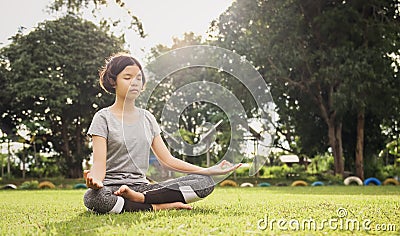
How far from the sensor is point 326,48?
1464 cm

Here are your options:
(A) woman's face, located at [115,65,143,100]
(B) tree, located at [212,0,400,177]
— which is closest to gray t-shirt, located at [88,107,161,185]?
(A) woman's face, located at [115,65,143,100]

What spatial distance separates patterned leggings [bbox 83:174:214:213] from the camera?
3541 mm

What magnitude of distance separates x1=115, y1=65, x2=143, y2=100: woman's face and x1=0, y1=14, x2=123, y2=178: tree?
1392 cm

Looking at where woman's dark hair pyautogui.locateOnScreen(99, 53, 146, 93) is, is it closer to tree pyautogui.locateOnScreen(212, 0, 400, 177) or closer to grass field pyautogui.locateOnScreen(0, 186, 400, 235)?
grass field pyautogui.locateOnScreen(0, 186, 400, 235)

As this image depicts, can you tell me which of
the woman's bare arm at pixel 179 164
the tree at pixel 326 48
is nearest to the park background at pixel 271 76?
the tree at pixel 326 48

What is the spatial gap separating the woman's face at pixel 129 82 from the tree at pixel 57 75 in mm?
13925

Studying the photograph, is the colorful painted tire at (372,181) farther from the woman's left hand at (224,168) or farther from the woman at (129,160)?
the woman's left hand at (224,168)

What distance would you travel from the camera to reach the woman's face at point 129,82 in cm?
362

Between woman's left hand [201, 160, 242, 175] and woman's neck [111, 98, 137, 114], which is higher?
woman's neck [111, 98, 137, 114]

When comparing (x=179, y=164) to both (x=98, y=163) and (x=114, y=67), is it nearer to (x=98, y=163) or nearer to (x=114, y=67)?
(x=98, y=163)

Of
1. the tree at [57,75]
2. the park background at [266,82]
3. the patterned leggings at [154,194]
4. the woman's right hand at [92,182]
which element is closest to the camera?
Answer: the woman's right hand at [92,182]

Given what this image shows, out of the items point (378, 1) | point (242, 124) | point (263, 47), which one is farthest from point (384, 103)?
point (242, 124)

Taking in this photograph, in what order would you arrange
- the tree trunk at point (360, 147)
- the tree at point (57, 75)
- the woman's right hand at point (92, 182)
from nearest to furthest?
1. the woman's right hand at point (92, 182)
2. the tree trunk at point (360, 147)
3. the tree at point (57, 75)

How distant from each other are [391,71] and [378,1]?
6.63 feet
